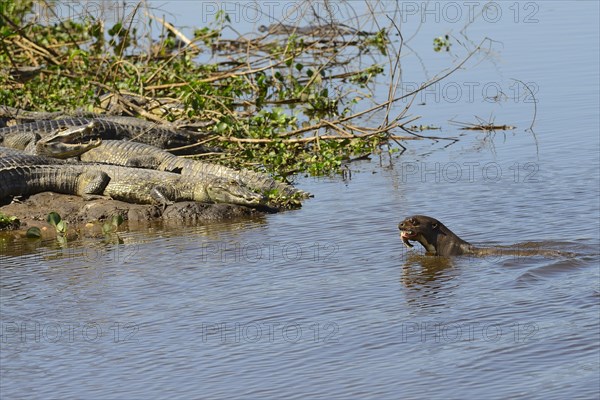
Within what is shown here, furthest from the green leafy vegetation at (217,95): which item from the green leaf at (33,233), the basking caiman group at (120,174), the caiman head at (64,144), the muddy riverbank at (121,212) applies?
the green leaf at (33,233)

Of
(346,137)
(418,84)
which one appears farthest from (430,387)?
(418,84)

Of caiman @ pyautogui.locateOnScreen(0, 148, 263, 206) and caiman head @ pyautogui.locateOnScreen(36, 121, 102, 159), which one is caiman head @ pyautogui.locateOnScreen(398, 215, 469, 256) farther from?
caiman head @ pyautogui.locateOnScreen(36, 121, 102, 159)

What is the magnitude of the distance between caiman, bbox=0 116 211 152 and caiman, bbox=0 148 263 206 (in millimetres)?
1481

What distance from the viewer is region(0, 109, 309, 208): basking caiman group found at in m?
10.6

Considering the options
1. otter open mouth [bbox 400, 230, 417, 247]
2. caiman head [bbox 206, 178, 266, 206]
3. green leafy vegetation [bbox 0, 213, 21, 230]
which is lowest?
otter open mouth [bbox 400, 230, 417, 247]

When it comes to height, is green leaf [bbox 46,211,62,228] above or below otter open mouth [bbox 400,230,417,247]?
above

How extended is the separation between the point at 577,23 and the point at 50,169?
1308cm

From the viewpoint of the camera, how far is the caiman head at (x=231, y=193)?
33.6 ft

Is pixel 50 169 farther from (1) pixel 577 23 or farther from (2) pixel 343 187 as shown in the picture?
(1) pixel 577 23

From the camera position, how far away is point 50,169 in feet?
35.9

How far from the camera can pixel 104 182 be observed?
35.6ft

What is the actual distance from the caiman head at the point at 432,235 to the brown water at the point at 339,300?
0.41 feet

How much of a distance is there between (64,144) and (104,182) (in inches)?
40.0

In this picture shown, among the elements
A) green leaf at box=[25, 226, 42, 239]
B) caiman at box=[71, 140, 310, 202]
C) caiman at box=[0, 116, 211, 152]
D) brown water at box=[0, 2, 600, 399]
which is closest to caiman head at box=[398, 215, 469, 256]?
brown water at box=[0, 2, 600, 399]
